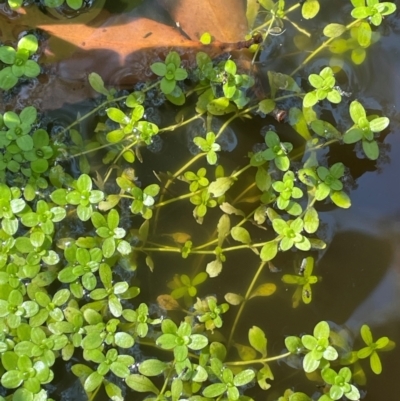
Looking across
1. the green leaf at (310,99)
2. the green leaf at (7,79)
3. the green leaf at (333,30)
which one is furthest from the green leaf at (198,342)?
the green leaf at (333,30)

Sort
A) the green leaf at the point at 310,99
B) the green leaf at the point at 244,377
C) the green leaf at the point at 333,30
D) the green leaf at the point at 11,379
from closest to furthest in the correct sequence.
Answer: the green leaf at the point at 11,379 < the green leaf at the point at 244,377 < the green leaf at the point at 310,99 < the green leaf at the point at 333,30

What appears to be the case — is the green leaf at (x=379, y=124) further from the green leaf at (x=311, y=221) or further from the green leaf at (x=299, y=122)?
the green leaf at (x=311, y=221)

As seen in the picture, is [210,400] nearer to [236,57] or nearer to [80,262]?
[80,262]

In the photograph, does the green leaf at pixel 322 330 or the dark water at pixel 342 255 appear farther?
the dark water at pixel 342 255

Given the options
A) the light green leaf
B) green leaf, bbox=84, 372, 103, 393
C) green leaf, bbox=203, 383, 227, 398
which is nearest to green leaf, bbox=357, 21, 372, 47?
the light green leaf

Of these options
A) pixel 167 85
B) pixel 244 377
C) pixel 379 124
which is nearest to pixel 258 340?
pixel 244 377

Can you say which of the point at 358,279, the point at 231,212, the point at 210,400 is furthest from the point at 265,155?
the point at 210,400
